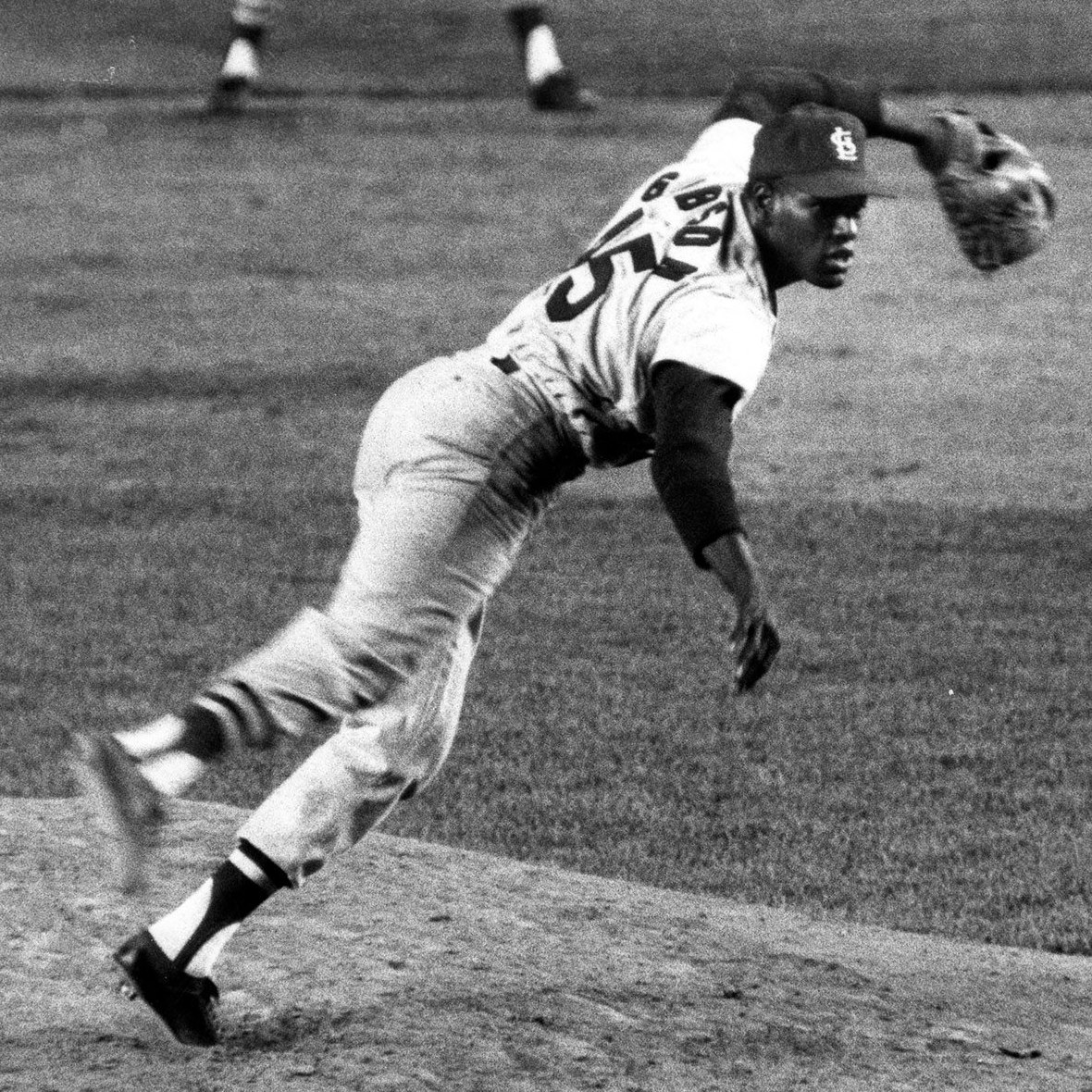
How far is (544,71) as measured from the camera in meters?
19.0

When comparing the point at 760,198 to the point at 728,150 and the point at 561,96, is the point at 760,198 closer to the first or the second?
the point at 728,150

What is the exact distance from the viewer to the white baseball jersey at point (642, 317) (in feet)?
16.5

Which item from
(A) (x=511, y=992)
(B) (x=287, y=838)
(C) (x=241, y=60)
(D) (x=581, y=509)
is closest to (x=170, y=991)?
(B) (x=287, y=838)

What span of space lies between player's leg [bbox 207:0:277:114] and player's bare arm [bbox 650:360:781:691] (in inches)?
551

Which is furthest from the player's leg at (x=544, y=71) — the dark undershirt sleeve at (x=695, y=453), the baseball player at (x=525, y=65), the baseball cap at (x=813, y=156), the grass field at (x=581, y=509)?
the dark undershirt sleeve at (x=695, y=453)

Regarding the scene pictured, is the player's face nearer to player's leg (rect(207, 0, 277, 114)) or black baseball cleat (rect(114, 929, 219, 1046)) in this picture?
black baseball cleat (rect(114, 929, 219, 1046))

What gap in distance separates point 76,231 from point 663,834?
1049 cm

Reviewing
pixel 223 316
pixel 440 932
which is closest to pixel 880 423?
pixel 223 316

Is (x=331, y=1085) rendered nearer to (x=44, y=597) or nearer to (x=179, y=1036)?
(x=179, y=1036)

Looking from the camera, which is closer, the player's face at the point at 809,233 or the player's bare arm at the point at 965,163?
the player's face at the point at 809,233

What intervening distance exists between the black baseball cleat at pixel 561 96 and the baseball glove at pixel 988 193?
13.3 meters

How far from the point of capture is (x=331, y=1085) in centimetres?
493

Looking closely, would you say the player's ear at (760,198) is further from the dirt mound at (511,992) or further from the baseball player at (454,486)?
the dirt mound at (511,992)

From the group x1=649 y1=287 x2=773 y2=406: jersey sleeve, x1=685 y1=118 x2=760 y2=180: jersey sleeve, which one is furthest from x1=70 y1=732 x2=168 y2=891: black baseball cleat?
x1=685 y1=118 x2=760 y2=180: jersey sleeve
